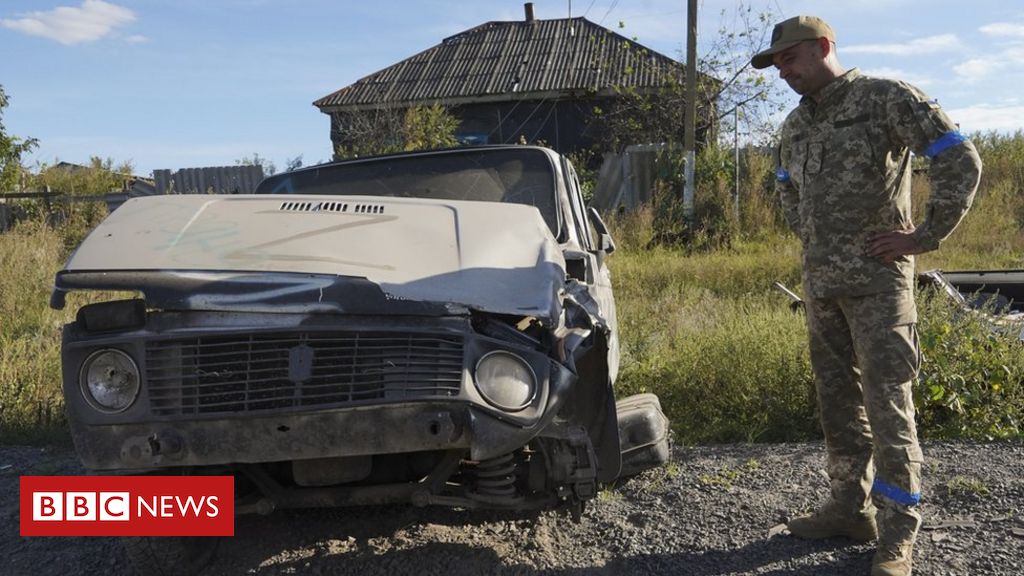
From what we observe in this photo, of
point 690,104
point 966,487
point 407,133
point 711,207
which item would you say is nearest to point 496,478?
point 966,487

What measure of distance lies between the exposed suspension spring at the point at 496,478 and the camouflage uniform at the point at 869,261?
4.28 ft

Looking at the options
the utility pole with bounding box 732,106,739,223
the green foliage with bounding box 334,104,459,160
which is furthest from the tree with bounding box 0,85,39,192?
the utility pole with bounding box 732,106,739,223

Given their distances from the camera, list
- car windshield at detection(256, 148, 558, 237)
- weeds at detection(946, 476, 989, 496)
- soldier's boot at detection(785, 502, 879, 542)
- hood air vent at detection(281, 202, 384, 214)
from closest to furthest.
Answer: soldier's boot at detection(785, 502, 879, 542) < hood air vent at detection(281, 202, 384, 214) < weeds at detection(946, 476, 989, 496) < car windshield at detection(256, 148, 558, 237)

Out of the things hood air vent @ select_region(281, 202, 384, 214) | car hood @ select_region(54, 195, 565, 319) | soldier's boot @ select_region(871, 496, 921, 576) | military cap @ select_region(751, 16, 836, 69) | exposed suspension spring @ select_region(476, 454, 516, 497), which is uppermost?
military cap @ select_region(751, 16, 836, 69)

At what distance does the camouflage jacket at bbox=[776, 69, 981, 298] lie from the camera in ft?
9.23

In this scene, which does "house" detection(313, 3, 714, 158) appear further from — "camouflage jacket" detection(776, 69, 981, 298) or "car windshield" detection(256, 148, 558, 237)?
"camouflage jacket" detection(776, 69, 981, 298)

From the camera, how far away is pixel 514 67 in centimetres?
1792

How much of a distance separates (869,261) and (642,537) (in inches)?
55.0

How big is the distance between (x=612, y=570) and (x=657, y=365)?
2.63 meters

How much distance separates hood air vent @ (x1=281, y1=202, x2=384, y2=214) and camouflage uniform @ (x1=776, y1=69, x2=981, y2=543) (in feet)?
5.58

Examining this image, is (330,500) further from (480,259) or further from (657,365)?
(657,365)

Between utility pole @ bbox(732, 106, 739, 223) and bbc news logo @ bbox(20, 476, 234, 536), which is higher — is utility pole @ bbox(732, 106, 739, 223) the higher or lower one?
the higher one

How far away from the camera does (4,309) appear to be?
8125 millimetres

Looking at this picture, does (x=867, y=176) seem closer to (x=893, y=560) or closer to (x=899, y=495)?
(x=899, y=495)
